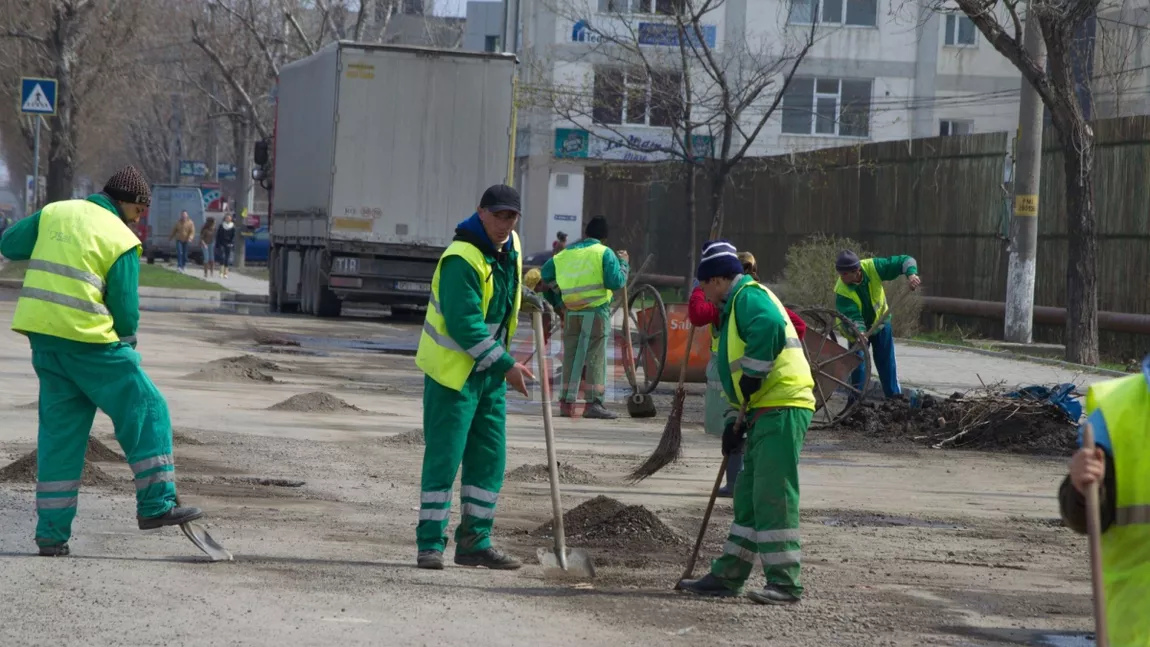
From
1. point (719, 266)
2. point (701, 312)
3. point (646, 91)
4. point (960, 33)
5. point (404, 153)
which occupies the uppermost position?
point (960, 33)

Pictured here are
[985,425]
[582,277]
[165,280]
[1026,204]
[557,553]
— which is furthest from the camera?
[165,280]

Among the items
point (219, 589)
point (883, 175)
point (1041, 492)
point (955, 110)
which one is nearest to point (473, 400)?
point (219, 589)

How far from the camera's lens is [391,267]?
2489 centimetres

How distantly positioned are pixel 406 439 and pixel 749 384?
538 cm

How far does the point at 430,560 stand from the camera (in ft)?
23.9

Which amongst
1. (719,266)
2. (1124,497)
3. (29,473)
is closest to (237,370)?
(29,473)

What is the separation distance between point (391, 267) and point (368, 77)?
9.28 ft

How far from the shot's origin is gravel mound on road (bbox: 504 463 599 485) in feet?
33.9

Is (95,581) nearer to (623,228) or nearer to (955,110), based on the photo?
(623,228)

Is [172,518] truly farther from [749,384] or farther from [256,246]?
[256,246]

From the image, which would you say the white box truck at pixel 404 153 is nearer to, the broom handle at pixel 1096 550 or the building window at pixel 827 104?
the broom handle at pixel 1096 550

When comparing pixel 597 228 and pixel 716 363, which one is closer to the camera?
pixel 716 363

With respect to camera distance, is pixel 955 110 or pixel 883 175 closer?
pixel 883 175

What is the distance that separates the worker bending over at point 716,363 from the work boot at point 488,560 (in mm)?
1091
